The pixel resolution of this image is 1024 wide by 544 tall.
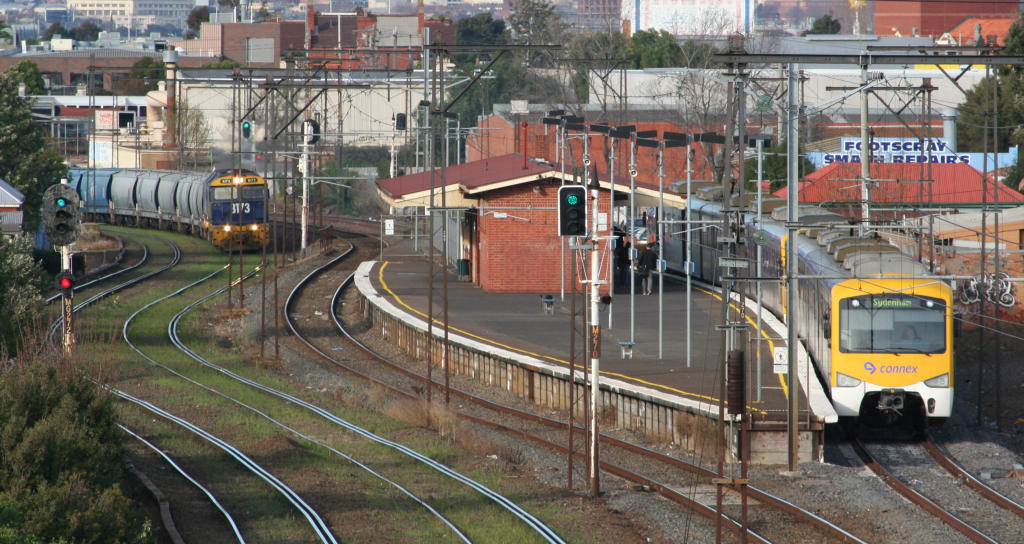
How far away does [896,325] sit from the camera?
19.1m

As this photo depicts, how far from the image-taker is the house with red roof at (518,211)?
3156 centimetres

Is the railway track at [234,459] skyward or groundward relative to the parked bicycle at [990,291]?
groundward

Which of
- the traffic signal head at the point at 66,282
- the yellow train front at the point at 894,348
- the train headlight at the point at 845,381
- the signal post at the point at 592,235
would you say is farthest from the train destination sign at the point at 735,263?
the traffic signal head at the point at 66,282

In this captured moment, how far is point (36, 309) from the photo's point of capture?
1007 inches

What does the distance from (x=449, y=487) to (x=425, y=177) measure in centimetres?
2004

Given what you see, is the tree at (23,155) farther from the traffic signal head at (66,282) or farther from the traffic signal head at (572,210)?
the traffic signal head at (572,210)

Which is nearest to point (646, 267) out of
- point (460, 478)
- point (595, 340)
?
point (460, 478)

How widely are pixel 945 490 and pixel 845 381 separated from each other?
2.76 meters

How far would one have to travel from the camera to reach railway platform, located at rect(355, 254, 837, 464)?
18.6 m

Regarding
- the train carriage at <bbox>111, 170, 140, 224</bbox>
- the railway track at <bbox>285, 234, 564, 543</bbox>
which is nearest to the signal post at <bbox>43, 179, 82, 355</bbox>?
the railway track at <bbox>285, 234, 564, 543</bbox>

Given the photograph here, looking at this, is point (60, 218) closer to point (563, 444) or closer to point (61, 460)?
point (61, 460)

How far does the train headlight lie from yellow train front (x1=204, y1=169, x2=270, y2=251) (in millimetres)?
30504

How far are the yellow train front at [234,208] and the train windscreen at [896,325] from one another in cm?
3053

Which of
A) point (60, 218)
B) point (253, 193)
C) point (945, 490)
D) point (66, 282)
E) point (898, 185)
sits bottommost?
point (945, 490)
